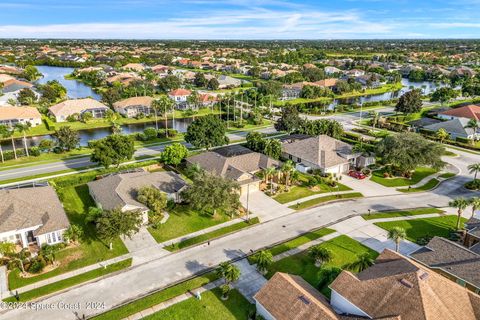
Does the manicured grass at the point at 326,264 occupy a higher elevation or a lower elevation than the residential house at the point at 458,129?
lower

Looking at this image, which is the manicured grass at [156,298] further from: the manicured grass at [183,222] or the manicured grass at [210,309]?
the manicured grass at [183,222]

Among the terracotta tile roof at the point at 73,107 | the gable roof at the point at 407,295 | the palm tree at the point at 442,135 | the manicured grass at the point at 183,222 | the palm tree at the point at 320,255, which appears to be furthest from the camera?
the terracotta tile roof at the point at 73,107

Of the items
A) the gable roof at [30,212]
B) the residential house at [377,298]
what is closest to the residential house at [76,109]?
the gable roof at [30,212]

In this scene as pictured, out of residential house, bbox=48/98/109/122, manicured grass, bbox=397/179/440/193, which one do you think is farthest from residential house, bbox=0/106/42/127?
manicured grass, bbox=397/179/440/193

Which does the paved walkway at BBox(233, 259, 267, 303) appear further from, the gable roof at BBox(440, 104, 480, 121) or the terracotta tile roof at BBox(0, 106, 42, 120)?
the gable roof at BBox(440, 104, 480, 121)

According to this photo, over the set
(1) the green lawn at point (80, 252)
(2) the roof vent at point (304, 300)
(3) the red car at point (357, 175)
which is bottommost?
(1) the green lawn at point (80, 252)

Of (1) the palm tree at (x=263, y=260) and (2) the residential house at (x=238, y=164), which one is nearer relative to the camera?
(1) the palm tree at (x=263, y=260)

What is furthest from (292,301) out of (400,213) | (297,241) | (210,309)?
(400,213)

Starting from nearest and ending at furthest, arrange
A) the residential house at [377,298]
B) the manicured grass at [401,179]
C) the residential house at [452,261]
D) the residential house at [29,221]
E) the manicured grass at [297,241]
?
1. the residential house at [377,298]
2. the residential house at [452,261]
3. the residential house at [29,221]
4. the manicured grass at [297,241]
5. the manicured grass at [401,179]

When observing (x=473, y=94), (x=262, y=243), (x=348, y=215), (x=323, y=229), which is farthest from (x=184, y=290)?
(x=473, y=94)
